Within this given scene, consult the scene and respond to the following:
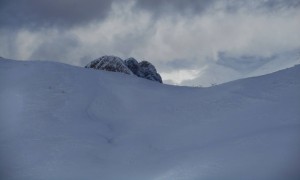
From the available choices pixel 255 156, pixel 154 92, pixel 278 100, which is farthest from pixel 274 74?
pixel 255 156

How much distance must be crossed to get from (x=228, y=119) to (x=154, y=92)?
3.02m

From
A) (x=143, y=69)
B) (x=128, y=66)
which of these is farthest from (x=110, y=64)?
(x=143, y=69)

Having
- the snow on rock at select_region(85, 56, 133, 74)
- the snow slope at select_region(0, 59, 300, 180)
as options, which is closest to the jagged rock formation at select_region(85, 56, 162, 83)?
the snow on rock at select_region(85, 56, 133, 74)

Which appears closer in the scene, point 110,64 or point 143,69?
point 110,64

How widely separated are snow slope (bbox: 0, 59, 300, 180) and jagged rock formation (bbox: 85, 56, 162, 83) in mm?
7405

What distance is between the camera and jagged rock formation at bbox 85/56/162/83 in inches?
725

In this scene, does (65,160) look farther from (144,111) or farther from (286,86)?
(286,86)

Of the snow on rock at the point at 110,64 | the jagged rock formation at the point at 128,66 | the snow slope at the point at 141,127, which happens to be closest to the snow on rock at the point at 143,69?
the jagged rock formation at the point at 128,66

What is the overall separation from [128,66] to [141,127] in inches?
581

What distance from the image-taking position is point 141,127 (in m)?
7.78

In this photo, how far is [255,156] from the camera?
546 centimetres

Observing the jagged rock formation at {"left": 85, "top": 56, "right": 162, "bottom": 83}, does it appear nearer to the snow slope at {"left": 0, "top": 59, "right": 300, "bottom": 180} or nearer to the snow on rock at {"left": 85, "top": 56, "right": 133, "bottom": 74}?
the snow on rock at {"left": 85, "top": 56, "right": 133, "bottom": 74}

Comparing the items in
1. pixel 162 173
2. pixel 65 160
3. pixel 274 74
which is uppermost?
pixel 274 74

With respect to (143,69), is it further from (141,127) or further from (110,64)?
(141,127)
